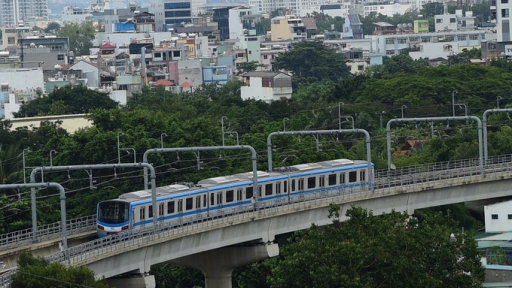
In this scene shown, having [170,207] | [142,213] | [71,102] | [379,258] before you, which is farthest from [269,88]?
[379,258]

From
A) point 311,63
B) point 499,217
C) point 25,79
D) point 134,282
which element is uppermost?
point 25,79

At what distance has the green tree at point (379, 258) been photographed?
47.5m

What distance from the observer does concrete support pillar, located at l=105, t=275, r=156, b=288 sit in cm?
5259

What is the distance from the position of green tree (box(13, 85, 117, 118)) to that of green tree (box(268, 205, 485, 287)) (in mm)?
69136

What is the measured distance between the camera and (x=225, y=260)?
59969mm

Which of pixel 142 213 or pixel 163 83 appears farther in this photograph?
pixel 163 83

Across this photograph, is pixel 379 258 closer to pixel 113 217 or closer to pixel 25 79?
pixel 113 217

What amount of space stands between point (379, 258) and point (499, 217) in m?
23.3

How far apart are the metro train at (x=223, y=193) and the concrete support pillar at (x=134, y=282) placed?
181 centimetres

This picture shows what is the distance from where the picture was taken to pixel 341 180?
66188mm

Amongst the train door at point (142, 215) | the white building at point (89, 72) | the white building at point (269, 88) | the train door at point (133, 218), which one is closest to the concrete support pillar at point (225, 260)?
the train door at point (142, 215)

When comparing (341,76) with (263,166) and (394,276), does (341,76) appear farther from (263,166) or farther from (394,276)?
(394,276)

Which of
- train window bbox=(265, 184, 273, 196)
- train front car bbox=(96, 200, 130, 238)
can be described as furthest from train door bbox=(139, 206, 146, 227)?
train window bbox=(265, 184, 273, 196)

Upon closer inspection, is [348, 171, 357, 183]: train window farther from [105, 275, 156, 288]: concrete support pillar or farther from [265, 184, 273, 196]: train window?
[105, 275, 156, 288]: concrete support pillar
